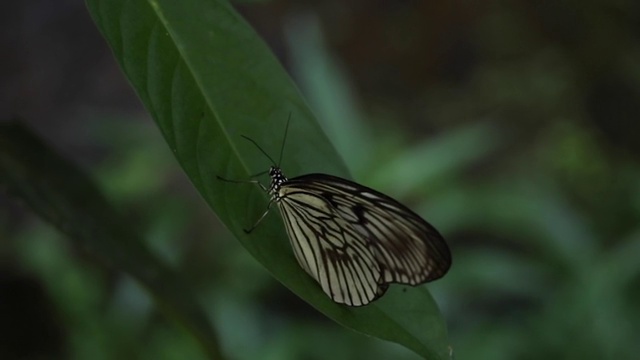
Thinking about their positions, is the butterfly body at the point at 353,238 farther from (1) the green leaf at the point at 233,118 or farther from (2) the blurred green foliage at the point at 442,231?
(2) the blurred green foliage at the point at 442,231

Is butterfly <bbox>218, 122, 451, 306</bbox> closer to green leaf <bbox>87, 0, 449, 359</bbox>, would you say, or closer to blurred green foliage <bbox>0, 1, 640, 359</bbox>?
green leaf <bbox>87, 0, 449, 359</bbox>

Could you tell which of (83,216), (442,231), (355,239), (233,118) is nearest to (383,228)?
(355,239)

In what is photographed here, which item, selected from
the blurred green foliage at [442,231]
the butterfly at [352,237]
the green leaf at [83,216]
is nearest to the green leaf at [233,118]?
the butterfly at [352,237]

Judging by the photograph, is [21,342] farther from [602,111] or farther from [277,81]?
[602,111]

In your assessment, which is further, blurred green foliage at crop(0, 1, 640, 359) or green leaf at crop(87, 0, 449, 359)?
blurred green foliage at crop(0, 1, 640, 359)

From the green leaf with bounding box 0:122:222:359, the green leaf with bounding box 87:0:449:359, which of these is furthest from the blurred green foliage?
the green leaf with bounding box 87:0:449:359

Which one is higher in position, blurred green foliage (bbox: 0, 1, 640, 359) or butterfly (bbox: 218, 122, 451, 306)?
blurred green foliage (bbox: 0, 1, 640, 359)

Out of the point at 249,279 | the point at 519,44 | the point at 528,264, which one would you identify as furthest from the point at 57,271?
the point at 519,44
